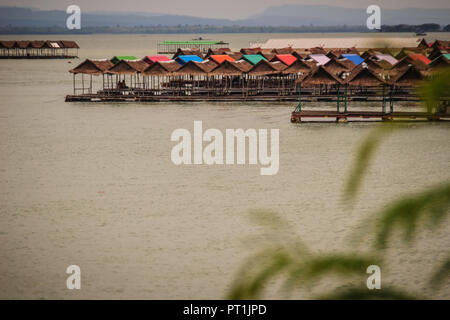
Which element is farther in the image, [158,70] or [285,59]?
[285,59]

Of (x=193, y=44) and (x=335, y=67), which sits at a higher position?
(x=193, y=44)

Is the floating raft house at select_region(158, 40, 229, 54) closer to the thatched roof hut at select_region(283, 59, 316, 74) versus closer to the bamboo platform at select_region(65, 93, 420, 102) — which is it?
the bamboo platform at select_region(65, 93, 420, 102)

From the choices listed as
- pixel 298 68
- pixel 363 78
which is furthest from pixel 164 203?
pixel 298 68

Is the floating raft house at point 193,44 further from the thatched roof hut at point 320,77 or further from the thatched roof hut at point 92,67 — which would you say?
the thatched roof hut at point 320,77

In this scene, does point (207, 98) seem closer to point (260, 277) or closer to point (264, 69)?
point (264, 69)

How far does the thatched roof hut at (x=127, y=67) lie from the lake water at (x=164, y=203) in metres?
6.54

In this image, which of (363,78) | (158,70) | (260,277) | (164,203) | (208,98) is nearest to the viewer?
(260,277)

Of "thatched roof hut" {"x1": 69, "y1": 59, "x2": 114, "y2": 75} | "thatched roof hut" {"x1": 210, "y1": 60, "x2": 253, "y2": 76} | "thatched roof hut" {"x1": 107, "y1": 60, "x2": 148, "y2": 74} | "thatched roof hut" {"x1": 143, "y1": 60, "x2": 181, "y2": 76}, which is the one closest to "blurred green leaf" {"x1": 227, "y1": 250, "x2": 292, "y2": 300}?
"thatched roof hut" {"x1": 210, "y1": 60, "x2": 253, "y2": 76}

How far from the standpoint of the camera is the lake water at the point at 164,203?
7773 mm

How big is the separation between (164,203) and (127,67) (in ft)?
59.6

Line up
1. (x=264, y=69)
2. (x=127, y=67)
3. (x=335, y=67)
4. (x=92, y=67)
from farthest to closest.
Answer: (x=92, y=67), (x=127, y=67), (x=264, y=69), (x=335, y=67)

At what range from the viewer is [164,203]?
11.3 metres

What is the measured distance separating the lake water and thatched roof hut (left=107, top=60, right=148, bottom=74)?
6542 millimetres

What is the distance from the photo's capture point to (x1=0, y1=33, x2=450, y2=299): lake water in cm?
777
